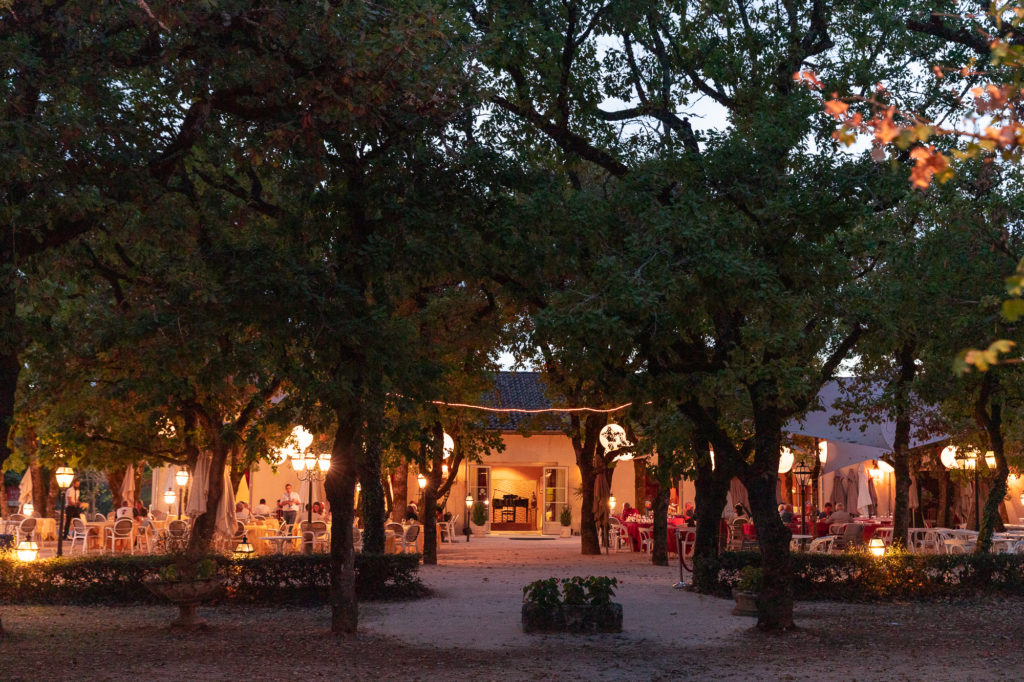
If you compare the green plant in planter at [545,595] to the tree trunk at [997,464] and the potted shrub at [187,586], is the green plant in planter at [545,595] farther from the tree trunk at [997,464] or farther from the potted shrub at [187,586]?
the tree trunk at [997,464]

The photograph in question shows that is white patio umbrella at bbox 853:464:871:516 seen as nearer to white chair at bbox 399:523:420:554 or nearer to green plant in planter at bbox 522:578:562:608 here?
white chair at bbox 399:523:420:554

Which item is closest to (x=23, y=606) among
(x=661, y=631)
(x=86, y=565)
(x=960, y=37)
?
(x=86, y=565)

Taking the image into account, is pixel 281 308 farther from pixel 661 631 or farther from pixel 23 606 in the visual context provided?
pixel 23 606

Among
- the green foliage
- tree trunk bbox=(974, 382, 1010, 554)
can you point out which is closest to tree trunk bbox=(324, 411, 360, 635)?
the green foliage

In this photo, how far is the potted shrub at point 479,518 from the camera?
3522 centimetres

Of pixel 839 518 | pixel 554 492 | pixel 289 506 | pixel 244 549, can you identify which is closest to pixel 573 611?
pixel 244 549

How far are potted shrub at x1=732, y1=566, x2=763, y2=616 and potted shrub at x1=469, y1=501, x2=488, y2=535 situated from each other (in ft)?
73.3

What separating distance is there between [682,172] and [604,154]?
3.83 ft

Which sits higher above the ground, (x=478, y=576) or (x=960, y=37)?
(x=960, y=37)

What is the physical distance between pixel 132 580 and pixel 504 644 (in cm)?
628

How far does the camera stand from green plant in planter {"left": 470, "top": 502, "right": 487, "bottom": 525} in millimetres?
35188

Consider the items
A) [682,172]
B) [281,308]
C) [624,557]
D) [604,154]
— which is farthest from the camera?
[624,557]

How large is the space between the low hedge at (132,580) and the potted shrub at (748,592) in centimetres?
555

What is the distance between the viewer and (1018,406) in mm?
16062
